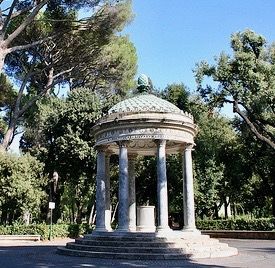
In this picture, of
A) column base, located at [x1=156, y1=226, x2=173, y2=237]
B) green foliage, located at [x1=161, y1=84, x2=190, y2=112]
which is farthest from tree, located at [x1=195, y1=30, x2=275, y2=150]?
column base, located at [x1=156, y1=226, x2=173, y2=237]

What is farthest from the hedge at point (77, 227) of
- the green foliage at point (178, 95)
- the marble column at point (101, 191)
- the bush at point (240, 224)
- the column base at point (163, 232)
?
the column base at point (163, 232)

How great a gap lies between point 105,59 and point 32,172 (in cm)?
1030

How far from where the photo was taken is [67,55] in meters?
29.4

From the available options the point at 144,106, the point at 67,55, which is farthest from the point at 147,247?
the point at 67,55

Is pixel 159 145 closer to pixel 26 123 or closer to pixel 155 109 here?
pixel 155 109

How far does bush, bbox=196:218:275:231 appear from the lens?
25422 millimetres

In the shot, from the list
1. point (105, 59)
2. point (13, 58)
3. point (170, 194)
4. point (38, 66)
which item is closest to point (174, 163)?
point (170, 194)

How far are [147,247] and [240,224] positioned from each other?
589 inches

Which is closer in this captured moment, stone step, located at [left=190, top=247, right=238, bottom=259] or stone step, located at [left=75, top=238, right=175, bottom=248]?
stone step, located at [left=190, top=247, right=238, bottom=259]

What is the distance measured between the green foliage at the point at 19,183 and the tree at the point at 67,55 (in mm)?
1545

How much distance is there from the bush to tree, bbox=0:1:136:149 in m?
13.1

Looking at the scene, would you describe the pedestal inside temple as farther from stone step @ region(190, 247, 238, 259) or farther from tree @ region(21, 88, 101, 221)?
tree @ region(21, 88, 101, 221)

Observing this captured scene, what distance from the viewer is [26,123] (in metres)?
34.2

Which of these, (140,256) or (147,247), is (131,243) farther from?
(140,256)
